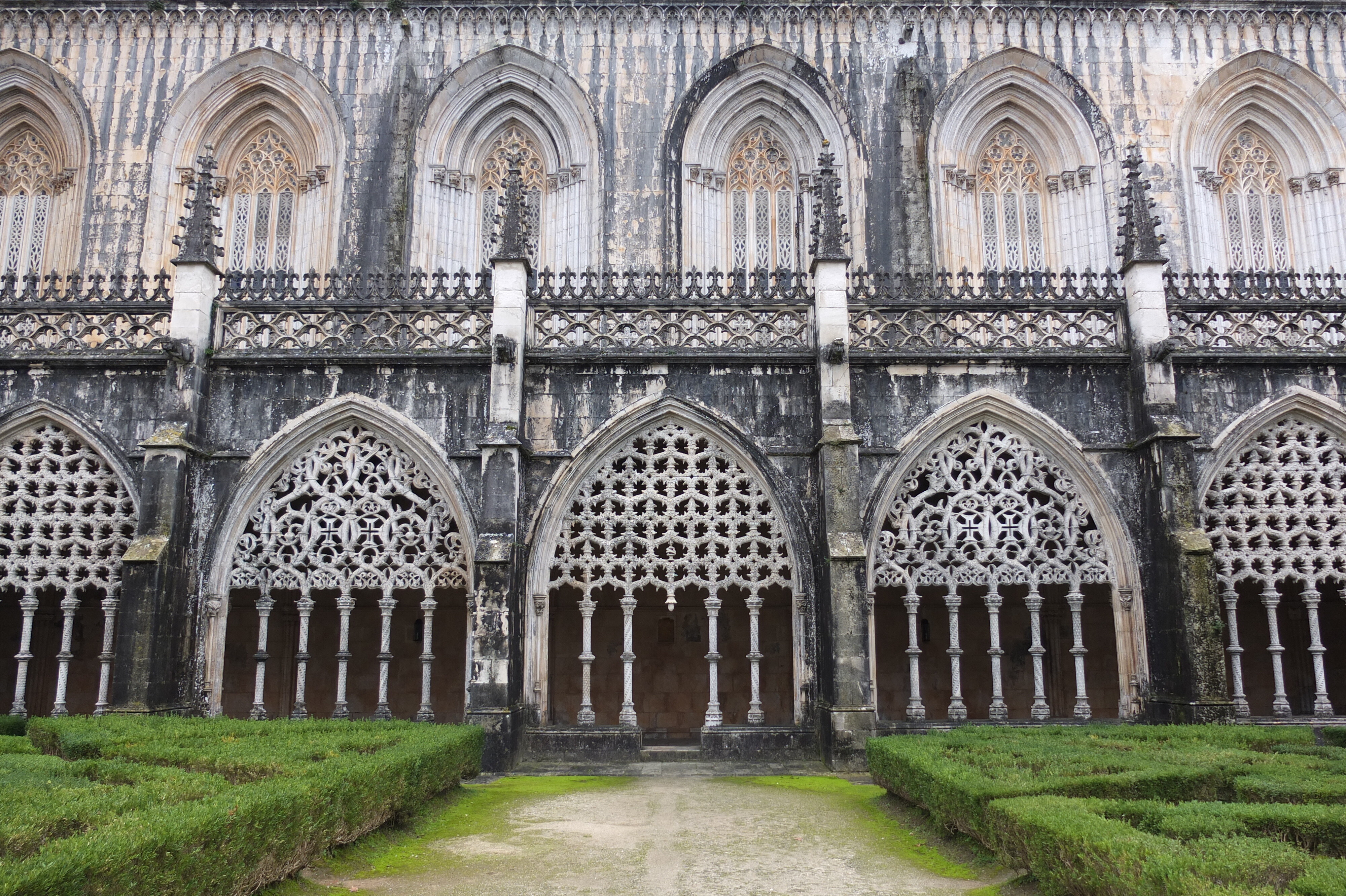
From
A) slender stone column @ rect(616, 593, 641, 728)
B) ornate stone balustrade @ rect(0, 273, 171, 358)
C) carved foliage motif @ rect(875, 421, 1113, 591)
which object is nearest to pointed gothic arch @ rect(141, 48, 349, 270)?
ornate stone balustrade @ rect(0, 273, 171, 358)

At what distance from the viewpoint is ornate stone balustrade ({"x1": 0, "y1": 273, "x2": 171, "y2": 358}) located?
14.4 m

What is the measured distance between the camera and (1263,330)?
573 inches

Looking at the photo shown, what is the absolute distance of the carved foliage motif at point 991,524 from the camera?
13875 millimetres

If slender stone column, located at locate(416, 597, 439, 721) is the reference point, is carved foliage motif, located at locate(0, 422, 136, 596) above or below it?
above

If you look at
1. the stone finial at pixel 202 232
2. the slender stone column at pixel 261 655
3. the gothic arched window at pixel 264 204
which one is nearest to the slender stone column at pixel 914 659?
the slender stone column at pixel 261 655

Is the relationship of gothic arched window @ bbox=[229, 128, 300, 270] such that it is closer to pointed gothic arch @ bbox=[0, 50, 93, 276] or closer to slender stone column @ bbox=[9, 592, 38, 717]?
pointed gothic arch @ bbox=[0, 50, 93, 276]

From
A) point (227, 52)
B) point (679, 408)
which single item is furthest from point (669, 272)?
point (227, 52)

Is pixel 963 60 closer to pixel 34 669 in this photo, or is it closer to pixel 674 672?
pixel 674 672

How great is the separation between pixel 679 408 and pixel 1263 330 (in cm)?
879

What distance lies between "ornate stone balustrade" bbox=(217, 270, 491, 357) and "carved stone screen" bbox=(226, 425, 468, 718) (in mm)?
1394

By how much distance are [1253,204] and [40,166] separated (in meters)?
25.3

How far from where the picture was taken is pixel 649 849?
826cm

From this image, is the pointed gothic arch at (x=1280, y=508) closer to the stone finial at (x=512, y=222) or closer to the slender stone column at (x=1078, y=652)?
the slender stone column at (x=1078, y=652)

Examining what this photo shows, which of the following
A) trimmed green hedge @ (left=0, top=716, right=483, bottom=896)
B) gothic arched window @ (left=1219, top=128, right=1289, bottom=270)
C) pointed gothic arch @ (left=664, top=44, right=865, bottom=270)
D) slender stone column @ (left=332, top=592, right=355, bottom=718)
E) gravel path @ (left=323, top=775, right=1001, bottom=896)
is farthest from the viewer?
gothic arched window @ (left=1219, top=128, right=1289, bottom=270)
